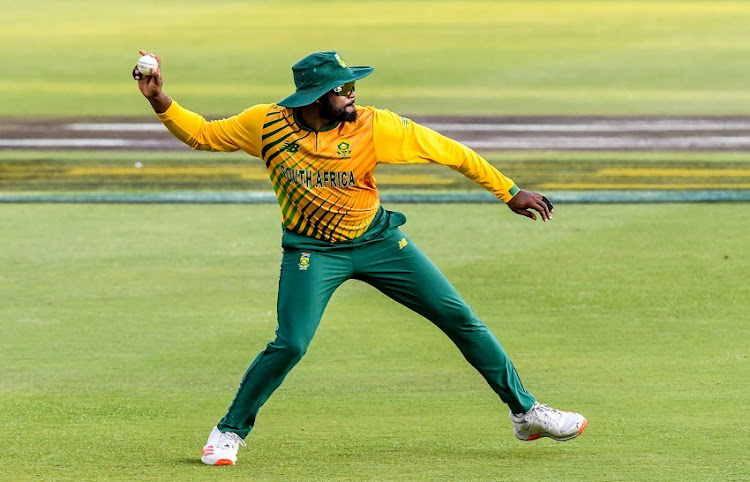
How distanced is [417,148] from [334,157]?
415mm

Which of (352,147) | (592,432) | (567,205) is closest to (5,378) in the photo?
(352,147)

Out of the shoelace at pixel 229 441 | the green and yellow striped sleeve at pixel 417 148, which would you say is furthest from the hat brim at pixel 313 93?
the shoelace at pixel 229 441

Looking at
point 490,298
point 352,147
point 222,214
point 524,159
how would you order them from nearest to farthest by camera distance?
point 352,147
point 490,298
point 222,214
point 524,159

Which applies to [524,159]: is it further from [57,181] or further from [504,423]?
[504,423]

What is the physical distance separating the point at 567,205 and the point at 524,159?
11.2 feet

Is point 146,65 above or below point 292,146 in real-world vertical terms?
above

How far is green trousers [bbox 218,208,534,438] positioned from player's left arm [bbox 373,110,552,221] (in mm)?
366

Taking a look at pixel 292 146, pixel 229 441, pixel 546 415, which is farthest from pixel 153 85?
pixel 546 415

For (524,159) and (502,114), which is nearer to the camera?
(524,159)

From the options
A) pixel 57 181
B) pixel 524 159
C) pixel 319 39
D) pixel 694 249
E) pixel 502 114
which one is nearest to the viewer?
pixel 694 249

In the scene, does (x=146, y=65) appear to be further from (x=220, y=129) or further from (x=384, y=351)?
(x=384, y=351)

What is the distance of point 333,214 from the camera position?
7.27m

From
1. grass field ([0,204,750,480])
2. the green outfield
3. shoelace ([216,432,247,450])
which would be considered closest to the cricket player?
shoelace ([216,432,247,450])

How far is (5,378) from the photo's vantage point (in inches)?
349
